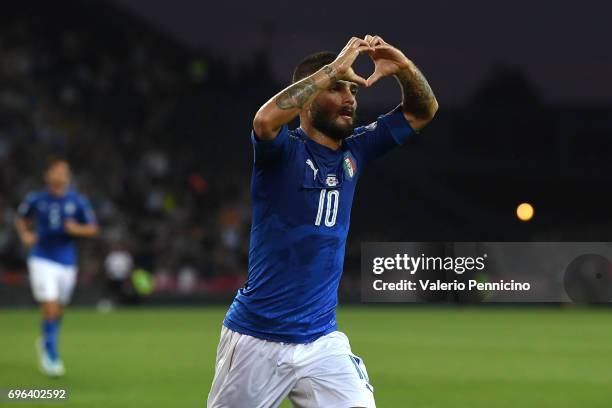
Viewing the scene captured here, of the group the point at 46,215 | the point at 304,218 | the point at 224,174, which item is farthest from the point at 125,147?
the point at 304,218

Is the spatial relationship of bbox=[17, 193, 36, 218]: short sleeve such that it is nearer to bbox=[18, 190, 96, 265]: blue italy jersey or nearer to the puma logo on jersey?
bbox=[18, 190, 96, 265]: blue italy jersey

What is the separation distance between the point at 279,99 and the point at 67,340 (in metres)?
13.6

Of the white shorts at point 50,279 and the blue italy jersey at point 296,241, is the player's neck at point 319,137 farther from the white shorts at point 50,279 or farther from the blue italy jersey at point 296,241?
the white shorts at point 50,279

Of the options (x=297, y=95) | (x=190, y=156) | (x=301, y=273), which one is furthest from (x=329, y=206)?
(x=190, y=156)

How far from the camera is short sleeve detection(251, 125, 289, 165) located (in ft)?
16.5

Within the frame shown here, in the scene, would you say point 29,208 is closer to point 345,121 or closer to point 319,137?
point 319,137

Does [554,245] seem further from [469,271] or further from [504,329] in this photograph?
[469,271]

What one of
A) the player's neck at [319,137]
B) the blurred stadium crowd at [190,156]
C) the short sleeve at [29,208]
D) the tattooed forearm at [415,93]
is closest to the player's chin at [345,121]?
the player's neck at [319,137]

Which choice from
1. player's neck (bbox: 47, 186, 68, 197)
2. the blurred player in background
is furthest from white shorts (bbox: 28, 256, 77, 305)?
player's neck (bbox: 47, 186, 68, 197)

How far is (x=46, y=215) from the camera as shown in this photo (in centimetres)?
1323

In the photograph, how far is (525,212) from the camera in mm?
43219

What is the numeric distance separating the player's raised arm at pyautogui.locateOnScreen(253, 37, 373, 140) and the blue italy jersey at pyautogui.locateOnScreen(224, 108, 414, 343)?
0.23 meters

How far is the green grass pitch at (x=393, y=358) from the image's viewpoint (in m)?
10.9

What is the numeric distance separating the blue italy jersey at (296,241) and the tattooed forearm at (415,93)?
0.56m
